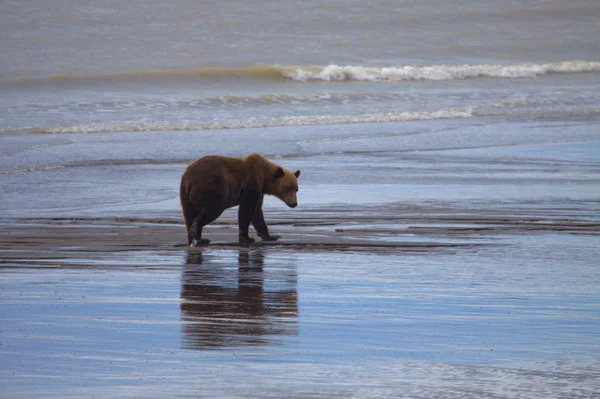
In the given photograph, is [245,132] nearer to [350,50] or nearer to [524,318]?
[524,318]

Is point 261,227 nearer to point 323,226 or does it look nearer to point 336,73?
point 323,226

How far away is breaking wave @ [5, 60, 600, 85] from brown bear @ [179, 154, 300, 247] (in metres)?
23.7

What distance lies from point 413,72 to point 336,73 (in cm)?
258

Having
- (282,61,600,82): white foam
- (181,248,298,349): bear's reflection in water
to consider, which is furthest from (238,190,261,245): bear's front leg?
(282,61,600,82): white foam

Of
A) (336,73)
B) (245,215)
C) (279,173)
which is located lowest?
(245,215)

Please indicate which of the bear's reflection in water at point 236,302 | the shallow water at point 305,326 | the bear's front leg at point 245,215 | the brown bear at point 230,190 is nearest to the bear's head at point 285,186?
the brown bear at point 230,190

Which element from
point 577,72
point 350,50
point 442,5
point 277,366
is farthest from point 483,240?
point 442,5

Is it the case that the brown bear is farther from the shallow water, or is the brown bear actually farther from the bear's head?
the shallow water

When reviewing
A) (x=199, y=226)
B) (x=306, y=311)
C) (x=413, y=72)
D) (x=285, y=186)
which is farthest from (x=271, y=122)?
(x=306, y=311)

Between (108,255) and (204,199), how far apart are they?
3.69 ft

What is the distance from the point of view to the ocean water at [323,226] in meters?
5.18

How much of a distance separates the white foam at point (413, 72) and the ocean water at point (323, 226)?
0.44 ft

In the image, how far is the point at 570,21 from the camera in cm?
5188

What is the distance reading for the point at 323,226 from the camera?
10.2 meters
